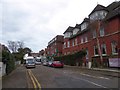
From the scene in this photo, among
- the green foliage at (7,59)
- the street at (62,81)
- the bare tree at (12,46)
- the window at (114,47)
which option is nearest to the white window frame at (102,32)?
the window at (114,47)

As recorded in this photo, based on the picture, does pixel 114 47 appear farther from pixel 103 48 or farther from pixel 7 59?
pixel 7 59

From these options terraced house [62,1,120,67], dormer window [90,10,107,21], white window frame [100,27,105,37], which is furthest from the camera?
dormer window [90,10,107,21]

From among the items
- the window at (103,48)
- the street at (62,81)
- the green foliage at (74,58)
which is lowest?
the street at (62,81)

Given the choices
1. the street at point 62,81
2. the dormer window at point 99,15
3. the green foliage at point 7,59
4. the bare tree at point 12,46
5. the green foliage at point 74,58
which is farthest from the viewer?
the bare tree at point 12,46

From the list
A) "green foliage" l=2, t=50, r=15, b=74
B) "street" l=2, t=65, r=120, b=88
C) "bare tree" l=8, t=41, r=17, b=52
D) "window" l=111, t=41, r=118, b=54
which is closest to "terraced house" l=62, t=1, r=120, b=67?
"window" l=111, t=41, r=118, b=54

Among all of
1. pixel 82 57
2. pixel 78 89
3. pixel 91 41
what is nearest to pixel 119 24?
pixel 91 41

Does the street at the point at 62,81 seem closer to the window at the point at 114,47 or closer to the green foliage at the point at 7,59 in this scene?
the green foliage at the point at 7,59

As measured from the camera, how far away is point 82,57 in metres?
41.9

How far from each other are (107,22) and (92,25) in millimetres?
2734

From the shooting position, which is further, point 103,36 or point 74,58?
point 74,58

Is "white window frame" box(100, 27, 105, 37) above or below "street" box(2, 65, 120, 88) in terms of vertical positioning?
above

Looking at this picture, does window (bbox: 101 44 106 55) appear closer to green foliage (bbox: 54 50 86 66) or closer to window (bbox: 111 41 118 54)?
window (bbox: 111 41 118 54)

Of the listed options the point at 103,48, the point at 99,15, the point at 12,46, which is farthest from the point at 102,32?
the point at 12,46

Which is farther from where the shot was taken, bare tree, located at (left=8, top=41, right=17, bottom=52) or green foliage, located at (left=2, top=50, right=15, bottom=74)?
bare tree, located at (left=8, top=41, right=17, bottom=52)
